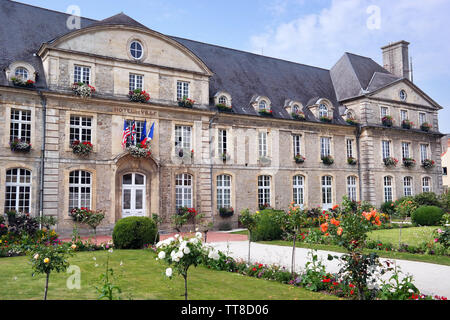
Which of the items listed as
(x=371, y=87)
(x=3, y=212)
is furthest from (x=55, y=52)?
(x=371, y=87)

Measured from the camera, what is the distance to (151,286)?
764 centimetres

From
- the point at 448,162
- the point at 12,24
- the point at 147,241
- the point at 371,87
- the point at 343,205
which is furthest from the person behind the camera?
the point at 448,162

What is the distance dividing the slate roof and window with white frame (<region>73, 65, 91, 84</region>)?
129 centimetres

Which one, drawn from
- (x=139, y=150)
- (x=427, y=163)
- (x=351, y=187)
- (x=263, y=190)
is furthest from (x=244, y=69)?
(x=427, y=163)

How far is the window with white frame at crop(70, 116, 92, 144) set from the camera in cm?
1672

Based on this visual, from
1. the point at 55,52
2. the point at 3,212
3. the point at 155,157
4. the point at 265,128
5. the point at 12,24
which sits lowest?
the point at 3,212

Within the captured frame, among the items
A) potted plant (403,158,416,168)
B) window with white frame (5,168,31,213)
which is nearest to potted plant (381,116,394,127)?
potted plant (403,158,416,168)

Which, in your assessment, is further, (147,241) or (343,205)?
(147,241)

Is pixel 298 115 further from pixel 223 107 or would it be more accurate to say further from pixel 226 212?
pixel 226 212

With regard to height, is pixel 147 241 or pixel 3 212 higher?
pixel 3 212

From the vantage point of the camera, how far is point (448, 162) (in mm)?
42719

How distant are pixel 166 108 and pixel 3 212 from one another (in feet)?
26.2
